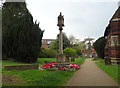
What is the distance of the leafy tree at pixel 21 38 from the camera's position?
78.3ft

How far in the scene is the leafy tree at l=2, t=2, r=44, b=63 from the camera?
939 inches

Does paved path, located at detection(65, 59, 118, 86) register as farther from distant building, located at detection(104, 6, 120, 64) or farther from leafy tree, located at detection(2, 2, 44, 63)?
leafy tree, located at detection(2, 2, 44, 63)

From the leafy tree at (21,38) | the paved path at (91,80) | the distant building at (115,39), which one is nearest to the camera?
the paved path at (91,80)

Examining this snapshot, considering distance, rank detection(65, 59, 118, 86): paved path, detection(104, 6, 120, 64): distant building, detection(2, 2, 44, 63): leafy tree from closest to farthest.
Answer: detection(65, 59, 118, 86): paved path < detection(104, 6, 120, 64): distant building < detection(2, 2, 44, 63): leafy tree

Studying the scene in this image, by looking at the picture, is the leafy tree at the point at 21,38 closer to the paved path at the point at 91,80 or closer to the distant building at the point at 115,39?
the distant building at the point at 115,39

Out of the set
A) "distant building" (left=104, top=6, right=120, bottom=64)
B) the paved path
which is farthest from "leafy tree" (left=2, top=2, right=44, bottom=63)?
the paved path

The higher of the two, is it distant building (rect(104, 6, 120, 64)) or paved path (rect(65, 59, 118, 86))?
distant building (rect(104, 6, 120, 64))

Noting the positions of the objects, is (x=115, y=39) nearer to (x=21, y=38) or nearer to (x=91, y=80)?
(x=21, y=38)

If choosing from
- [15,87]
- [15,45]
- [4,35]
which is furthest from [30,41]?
[15,87]

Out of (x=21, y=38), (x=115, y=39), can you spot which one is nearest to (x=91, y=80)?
(x=115, y=39)

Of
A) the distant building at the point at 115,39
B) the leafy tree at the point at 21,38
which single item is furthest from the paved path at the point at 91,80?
the leafy tree at the point at 21,38

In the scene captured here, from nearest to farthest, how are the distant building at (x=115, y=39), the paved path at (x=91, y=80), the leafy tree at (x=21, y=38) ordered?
the paved path at (x=91, y=80), the distant building at (x=115, y=39), the leafy tree at (x=21, y=38)

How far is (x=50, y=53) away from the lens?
148ft

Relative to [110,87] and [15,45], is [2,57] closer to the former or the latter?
[15,45]
